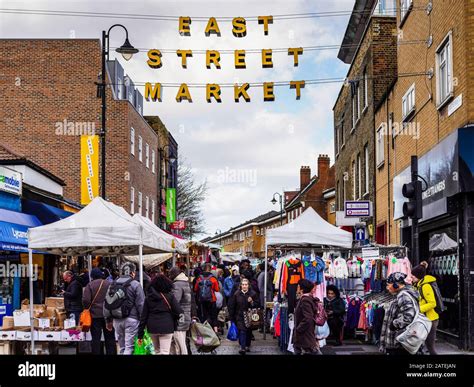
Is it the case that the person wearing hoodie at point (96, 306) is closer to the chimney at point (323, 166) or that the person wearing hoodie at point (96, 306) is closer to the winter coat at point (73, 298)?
the winter coat at point (73, 298)

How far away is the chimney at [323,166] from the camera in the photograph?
211 feet

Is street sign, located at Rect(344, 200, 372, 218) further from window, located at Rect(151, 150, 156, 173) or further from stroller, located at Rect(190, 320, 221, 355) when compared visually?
window, located at Rect(151, 150, 156, 173)

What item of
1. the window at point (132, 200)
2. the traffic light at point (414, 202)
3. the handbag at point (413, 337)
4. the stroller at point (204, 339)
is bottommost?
the stroller at point (204, 339)

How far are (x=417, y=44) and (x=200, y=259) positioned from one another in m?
23.6

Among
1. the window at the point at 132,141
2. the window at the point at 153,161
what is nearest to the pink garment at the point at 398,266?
the window at the point at 132,141

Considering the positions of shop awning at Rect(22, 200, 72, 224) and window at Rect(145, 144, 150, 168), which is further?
window at Rect(145, 144, 150, 168)

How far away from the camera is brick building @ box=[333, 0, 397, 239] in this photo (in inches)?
1042

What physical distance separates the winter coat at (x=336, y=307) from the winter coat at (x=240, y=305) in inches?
86.5

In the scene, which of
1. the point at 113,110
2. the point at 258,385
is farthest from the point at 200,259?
the point at 258,385

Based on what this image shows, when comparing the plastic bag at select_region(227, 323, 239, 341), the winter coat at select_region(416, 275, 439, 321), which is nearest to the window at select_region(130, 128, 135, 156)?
the plastic bag at select_region(227, 323, 239, 341)

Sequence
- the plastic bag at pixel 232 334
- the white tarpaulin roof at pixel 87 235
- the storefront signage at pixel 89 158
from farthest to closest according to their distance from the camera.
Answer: the storefront signage at pixel 89 158, the plastic bag at pixel 232 334, the white tarpaulin roof at pixel 87 235

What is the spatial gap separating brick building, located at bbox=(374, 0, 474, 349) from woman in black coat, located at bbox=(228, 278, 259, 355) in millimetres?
4337

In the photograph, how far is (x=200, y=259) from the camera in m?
41.0

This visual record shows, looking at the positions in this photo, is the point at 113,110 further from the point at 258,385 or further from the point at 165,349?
the point at 258,385
